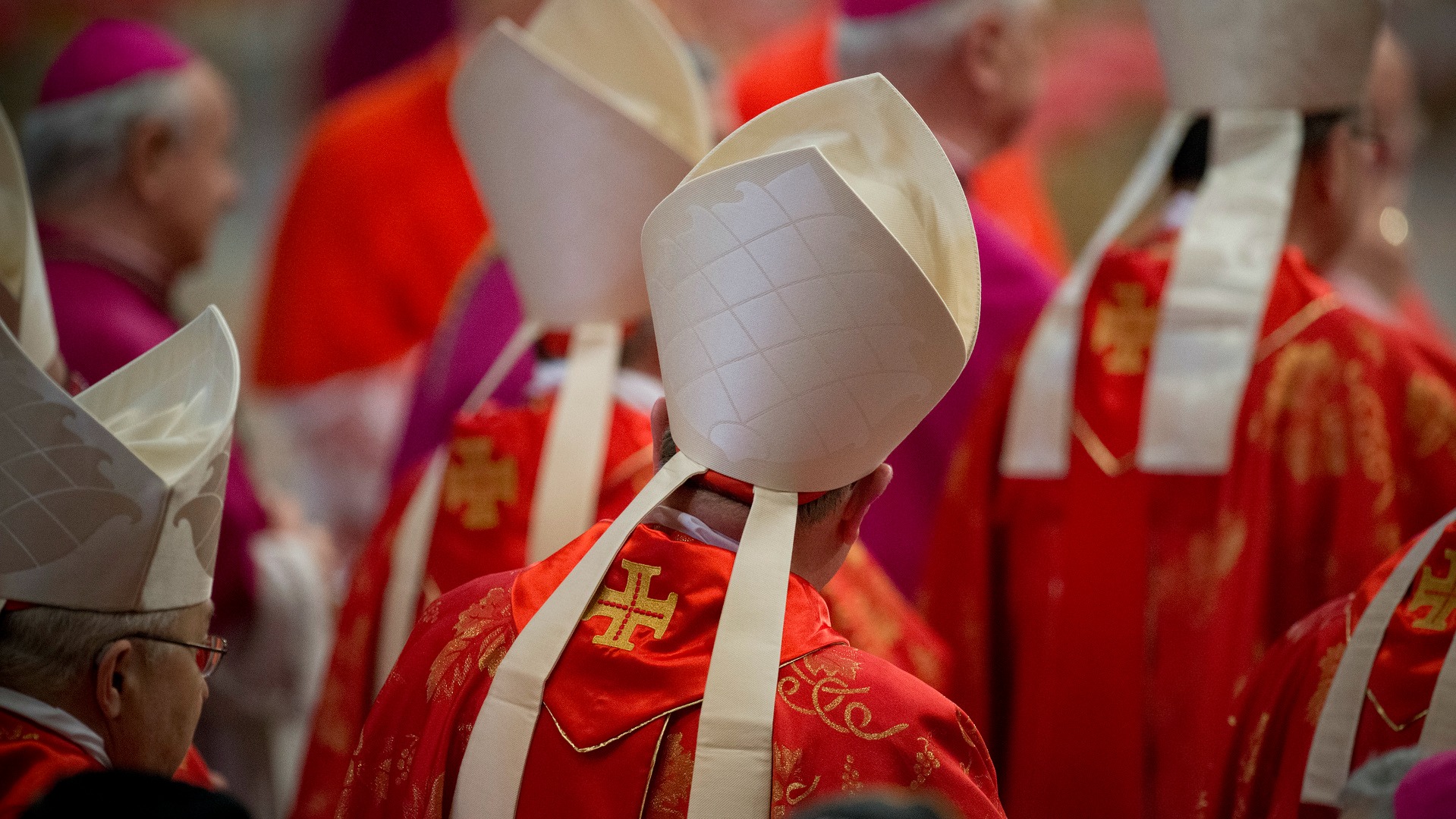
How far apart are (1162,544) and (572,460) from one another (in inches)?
42.0

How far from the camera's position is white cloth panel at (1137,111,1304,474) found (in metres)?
2.91

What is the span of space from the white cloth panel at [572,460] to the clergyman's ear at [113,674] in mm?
765

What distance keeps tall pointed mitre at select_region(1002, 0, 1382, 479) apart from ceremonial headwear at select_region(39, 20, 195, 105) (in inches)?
88.3

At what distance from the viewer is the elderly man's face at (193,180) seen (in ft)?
13.1

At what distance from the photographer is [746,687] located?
1.75 m

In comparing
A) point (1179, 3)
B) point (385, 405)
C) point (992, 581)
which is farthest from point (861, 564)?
point (385, 405)

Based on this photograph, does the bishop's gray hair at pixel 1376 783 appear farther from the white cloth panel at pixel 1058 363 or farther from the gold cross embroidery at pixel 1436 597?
the white cloth panel at pixel 1058 363

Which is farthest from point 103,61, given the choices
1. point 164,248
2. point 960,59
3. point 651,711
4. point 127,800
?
point 127,800

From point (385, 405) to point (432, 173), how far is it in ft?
2.87

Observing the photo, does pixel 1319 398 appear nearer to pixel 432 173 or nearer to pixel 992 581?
pixel 992 581

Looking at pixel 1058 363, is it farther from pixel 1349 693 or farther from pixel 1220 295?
pixel 1349 693

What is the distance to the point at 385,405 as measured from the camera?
5383 millimetres

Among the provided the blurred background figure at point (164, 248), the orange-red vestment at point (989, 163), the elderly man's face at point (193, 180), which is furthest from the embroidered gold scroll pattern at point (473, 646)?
the orange-red vestment at point (989, 163)

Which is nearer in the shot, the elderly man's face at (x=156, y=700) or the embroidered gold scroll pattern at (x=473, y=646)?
the embroidered gold scroll pattern at (x=473, y=646)
